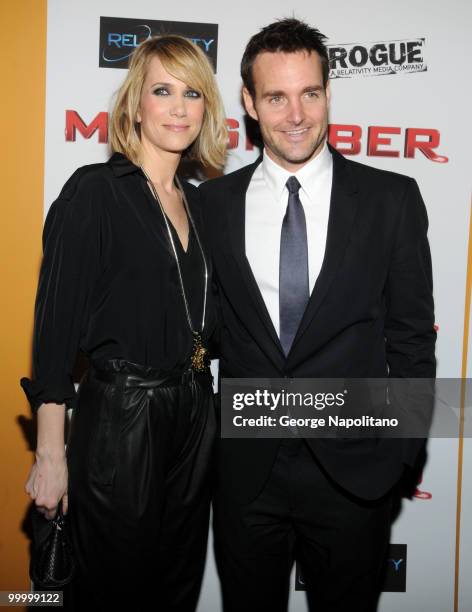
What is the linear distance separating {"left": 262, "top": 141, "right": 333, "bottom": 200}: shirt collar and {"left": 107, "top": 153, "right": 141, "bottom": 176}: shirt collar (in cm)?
44

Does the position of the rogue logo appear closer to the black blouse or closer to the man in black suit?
the man in black suit

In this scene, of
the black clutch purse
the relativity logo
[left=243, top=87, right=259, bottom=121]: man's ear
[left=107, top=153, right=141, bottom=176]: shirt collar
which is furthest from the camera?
the relativity logo

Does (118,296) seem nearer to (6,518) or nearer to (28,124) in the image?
(28,124)

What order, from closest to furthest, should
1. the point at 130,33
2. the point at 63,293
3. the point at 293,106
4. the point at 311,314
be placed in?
the point at 63,293 → the point at 311,314 → the point at 293,106 → the point at 130,33

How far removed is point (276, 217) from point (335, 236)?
0.22 m

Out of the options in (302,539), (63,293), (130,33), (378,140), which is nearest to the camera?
(63,293)

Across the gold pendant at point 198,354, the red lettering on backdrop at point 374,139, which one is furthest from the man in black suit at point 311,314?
the red lettering on backdrop at point 374,139

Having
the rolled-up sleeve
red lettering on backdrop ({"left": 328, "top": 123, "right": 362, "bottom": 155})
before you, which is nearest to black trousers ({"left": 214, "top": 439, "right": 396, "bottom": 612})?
the rolled-up sleeve

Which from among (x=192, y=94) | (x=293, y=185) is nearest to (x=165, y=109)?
(x=192, y=94)

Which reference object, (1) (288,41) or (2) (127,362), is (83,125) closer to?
(1) (288,41)

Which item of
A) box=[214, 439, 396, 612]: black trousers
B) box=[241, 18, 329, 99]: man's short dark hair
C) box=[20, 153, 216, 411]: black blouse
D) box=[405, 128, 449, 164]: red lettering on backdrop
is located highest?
box=[241, 18, 329, 99]: man's short dark hair

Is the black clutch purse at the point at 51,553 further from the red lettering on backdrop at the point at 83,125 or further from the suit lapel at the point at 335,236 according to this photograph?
the red lettering on backdrop at the point at 83,125

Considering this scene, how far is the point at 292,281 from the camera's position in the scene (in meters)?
2.11

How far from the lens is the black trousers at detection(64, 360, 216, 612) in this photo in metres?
1.95
